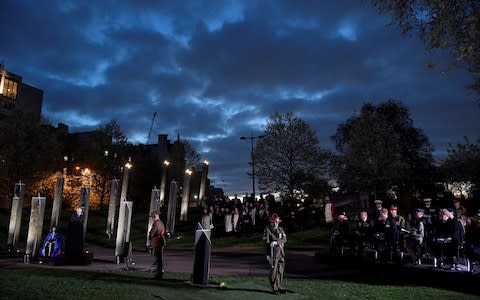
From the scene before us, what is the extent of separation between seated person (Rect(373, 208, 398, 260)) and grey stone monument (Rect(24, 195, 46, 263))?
1476 centimetres

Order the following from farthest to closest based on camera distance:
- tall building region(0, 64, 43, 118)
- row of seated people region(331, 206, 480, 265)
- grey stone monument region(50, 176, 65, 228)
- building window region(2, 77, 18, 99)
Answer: building window region(2, 77, 18, 99) < tall building region(0, 64, 43, 118) < grey stone monument region(50, 176, 65, 228) < row of seated people region(331, 206, 480, 265)

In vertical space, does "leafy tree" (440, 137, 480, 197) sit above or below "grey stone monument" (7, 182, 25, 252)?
above

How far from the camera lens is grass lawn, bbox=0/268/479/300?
9188 mm

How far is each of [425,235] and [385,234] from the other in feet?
4.70

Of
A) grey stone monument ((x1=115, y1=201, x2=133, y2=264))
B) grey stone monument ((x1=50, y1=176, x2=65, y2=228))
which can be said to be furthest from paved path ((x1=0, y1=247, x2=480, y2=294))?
grey stone monument ((x1=50, y1=176, x2=65, y2=228))

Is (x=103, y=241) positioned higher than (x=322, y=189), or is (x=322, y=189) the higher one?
(x=322, y=189)

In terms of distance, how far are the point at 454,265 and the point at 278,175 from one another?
30498mm

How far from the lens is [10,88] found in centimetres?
5494

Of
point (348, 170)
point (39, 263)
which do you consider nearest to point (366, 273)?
point (39, 263)

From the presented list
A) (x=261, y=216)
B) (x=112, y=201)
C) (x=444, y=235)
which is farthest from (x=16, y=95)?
(x=444, y=235)

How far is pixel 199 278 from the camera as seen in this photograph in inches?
460

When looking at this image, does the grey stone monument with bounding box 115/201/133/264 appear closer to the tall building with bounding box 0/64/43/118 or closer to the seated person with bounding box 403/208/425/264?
the seated person with bounding box 403/208/425/264

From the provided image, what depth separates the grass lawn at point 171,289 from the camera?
919 centimetres

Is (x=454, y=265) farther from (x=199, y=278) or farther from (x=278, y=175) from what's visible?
(x=278, y=175)
